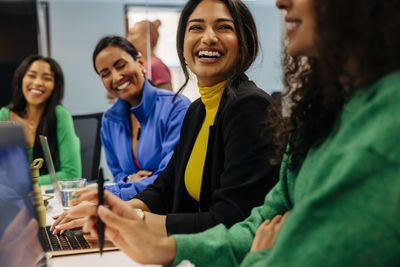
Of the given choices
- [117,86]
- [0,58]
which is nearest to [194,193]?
[117,86]

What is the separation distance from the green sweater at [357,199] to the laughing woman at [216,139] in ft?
1.71

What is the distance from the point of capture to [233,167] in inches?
45.1

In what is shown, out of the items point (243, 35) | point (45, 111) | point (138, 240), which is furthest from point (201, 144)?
point (45, 111)

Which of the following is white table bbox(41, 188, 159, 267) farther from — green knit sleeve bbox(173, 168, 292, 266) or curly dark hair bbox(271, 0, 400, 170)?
curly dark hair bbox(271, 0, 400, 170)

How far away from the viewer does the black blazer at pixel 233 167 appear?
112 centimetres

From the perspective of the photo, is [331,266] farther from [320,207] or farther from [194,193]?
[194,193]

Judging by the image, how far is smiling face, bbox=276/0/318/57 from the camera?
2.26 feet

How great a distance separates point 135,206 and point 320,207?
979 millimetres

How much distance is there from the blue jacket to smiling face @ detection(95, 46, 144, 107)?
0.21 feet

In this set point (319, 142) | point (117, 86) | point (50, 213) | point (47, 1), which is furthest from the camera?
point (47, 1)

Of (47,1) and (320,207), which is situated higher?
(47,1)

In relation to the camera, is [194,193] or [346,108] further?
[194,193]

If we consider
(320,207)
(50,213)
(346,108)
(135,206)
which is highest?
(346,108)

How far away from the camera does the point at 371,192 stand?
519 millimetres
